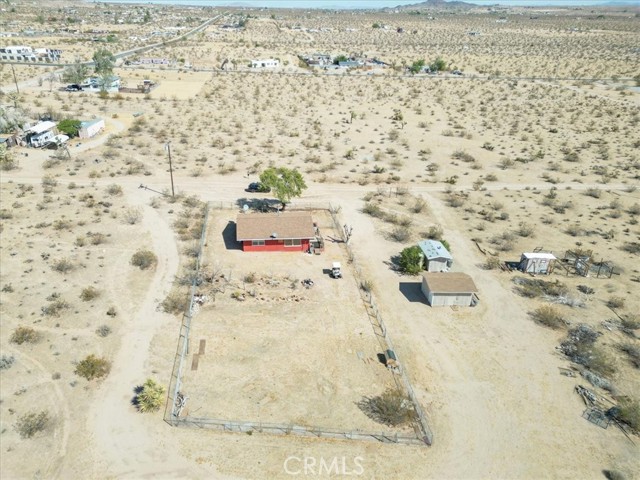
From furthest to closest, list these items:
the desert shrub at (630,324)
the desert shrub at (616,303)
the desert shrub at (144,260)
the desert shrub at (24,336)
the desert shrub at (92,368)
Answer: the desert shrub at (144,260)
the desert shrub at (616,303)
the desert shrub at (630,324)
the desert shrub at (24,336)
the desert shrub at (92,368)

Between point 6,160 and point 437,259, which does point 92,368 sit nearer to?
point 437,259

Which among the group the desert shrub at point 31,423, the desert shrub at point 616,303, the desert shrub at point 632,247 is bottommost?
the desert shrub at point 31,423

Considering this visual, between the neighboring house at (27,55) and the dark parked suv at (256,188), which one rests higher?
the neighboring house at (27,55)

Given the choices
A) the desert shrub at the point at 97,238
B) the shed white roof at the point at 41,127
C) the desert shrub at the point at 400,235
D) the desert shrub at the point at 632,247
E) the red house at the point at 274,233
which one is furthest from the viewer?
the shed white roof at the point at 41,127

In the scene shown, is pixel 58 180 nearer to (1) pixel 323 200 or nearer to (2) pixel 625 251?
(1) pixel 323 200

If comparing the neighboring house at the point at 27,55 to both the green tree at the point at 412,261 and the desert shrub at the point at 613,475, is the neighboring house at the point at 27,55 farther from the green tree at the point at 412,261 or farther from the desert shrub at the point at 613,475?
the desert shrub at the point at 613,475

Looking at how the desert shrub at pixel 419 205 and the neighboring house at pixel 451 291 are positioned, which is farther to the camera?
the desert shrub at pixel 419 205

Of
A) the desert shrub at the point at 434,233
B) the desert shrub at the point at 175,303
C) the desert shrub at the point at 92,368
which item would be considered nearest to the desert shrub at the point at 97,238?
the desert shrub at the point at 175,303

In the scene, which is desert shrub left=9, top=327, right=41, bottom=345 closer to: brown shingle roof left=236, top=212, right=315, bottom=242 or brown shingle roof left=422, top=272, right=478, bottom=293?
brown shingle roof left=236, top=212, right=315, bottom=242
